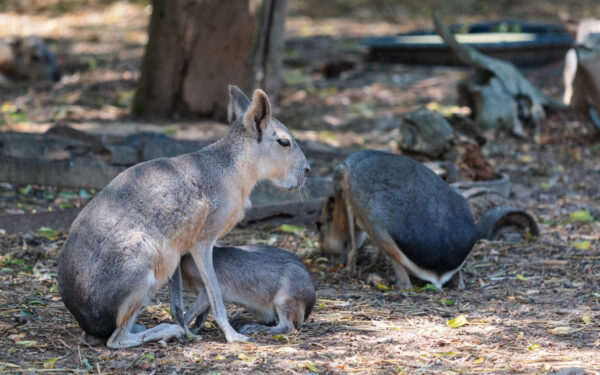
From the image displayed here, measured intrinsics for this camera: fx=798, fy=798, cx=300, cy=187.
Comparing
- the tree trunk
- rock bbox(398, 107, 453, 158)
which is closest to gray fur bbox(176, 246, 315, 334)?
rock bbox(398, 107, 453, 158)

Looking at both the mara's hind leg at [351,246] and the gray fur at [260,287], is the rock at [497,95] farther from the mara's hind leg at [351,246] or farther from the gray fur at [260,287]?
the gray fur at [260,287]

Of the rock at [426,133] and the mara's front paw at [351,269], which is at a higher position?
the rock at [426,133]

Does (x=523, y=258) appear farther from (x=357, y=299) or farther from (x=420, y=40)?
(x=420, y=40)

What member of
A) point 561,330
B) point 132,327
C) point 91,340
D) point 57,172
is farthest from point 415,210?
point 57,172

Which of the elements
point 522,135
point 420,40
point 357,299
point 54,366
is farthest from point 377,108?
point 54,366

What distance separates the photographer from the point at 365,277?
18.8 ft

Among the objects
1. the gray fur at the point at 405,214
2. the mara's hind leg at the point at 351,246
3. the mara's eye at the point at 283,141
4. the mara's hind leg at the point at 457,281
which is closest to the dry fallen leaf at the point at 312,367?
the mara's eye at the point at 283,141

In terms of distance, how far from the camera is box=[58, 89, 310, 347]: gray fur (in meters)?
3.91

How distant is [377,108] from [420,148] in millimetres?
3874

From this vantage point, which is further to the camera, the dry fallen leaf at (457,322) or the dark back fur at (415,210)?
the dark back fur at (415,210)

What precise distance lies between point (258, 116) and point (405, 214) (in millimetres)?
1487

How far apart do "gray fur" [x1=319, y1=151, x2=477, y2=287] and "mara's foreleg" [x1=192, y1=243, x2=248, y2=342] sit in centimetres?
151

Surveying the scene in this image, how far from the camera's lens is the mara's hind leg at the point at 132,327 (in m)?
3.92

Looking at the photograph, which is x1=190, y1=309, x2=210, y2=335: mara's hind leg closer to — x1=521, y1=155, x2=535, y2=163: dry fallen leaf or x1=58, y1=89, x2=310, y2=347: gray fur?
x1=58, y1=89, x2=310, y2=347: gray fur
